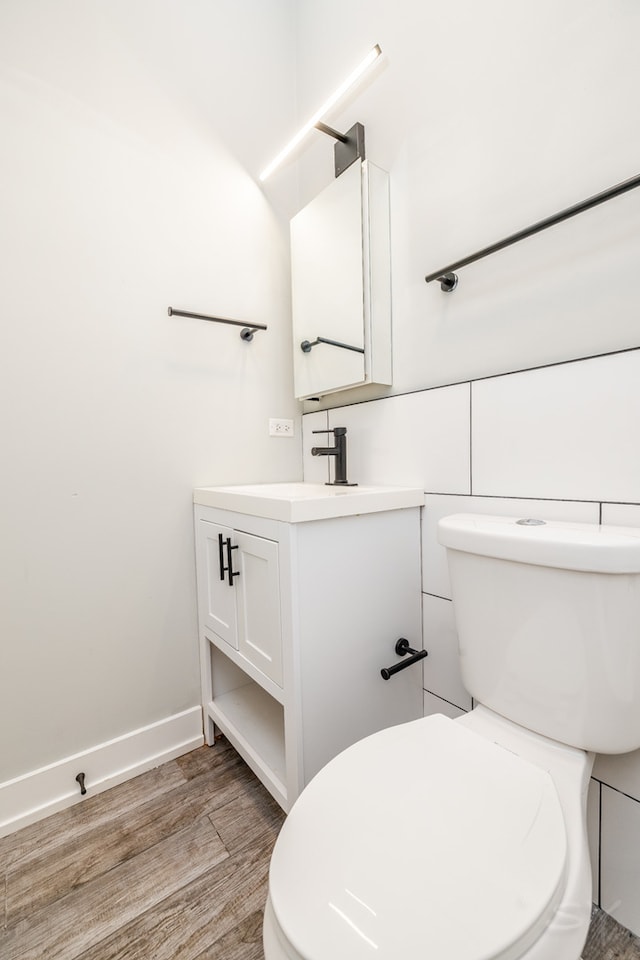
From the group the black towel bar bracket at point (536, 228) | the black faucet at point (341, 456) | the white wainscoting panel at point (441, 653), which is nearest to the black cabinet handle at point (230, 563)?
the black faucet at point (341, 456)

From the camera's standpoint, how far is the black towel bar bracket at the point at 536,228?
2.40 ft

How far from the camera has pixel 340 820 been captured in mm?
580

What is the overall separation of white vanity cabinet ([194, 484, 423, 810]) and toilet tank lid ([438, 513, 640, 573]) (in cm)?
25

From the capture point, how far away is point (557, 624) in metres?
0.72

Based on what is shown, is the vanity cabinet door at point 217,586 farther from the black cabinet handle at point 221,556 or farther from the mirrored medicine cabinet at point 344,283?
the mirrored medicine cabinet at point 344,283

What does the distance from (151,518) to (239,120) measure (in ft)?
4.61

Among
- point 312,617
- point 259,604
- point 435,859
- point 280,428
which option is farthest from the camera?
point 280,428

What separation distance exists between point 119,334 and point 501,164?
110 cm

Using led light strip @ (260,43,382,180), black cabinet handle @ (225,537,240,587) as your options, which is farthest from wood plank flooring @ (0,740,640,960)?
led light strip @ (260,43,382,180)

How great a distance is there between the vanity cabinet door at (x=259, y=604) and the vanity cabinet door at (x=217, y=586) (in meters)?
0.04

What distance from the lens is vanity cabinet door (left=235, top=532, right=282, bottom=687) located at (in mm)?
964

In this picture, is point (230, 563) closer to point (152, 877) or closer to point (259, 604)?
point (259, 604)

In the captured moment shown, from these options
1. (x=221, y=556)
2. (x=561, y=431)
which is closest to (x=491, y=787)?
(x=561, y=431)

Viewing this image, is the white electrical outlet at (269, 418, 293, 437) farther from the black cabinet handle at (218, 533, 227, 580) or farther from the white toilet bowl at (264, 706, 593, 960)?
the white toilet bowl at (264, 706, 593, 960)
